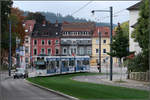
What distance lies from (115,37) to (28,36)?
73219 mm

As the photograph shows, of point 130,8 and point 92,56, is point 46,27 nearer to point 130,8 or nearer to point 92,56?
point 92,56

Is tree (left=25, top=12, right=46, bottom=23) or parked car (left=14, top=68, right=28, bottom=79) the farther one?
tree (left=25, top=12, right=46, bottom=23)

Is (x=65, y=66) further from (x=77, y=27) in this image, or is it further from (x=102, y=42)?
(x=77, y=27)

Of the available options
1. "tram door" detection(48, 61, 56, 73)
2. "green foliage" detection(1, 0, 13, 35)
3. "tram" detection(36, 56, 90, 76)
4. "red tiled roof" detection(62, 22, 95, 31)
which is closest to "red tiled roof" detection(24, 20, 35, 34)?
"red tiled roof" detection(62, 22, 95, 31)

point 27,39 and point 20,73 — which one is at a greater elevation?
point 27,39

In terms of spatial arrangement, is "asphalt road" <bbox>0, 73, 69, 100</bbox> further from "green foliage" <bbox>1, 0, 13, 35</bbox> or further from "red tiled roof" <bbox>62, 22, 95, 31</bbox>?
"red tiled roof" <bbox>62, 22, 95, 31</bbox>

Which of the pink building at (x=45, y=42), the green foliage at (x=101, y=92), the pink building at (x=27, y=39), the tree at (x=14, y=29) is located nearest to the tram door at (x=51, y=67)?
the tree at (x=14, y=29)

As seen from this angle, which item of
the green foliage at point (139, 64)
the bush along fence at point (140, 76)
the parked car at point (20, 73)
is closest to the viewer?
the green foliage at point (139, 64)

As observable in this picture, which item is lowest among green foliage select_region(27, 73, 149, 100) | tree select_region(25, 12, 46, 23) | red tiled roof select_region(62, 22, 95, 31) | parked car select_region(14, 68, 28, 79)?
parked car select_region(14, 68, 28, 79)

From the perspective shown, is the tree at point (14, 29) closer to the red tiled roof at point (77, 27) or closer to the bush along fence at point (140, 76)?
the bush along fence at point (140, 76)

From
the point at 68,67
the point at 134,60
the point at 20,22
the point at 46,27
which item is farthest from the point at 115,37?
the point at 46,27

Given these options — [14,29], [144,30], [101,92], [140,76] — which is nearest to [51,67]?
[14,29]

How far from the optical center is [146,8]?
29.2 meters

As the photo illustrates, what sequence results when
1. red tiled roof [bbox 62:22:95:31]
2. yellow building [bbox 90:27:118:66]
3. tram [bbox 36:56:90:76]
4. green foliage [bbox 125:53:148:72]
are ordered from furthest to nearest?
1. red tiled roof [bbox 62:22:95:31]
2. yellow building [bbox 90:27:118:66]
3. tram [bbox 36:56:90:76]
4. green foliage [bbox 125:53:148:72]
